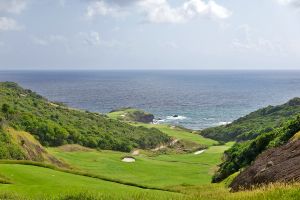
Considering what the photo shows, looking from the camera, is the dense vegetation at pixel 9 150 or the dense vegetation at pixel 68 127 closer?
the dense vegetation at pixel 9 150

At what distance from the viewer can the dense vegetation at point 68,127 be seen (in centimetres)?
7225

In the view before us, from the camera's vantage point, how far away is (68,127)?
85.4 metres

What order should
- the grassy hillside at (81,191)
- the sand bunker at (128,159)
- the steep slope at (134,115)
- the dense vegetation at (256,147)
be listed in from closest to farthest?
the grassy hillside at (81,191), the dense vegetation at (256,147), the sand bunker at (128,159), the steep slope at (134,115)

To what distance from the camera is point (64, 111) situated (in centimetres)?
10894

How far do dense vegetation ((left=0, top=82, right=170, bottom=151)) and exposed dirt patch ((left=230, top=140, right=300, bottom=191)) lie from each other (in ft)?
108

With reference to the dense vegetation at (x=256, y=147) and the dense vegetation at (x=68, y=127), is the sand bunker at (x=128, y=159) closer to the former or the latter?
the dense vegetation at (x=68, y=127)

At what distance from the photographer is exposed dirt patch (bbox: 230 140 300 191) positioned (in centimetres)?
2188

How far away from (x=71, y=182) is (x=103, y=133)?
6452 centimetres

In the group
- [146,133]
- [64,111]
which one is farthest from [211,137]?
[64,111]

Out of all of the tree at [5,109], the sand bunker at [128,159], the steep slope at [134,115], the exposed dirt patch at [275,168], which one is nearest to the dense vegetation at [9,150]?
the tree at [5,109]

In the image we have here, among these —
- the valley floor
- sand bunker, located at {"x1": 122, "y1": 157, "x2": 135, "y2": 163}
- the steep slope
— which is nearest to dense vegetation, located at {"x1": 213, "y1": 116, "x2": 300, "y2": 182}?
the valley floor

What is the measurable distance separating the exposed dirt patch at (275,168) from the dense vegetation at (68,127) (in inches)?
1301

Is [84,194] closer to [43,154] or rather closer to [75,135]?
[43,154]

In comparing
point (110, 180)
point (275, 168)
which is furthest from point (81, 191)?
point (110, 180)
